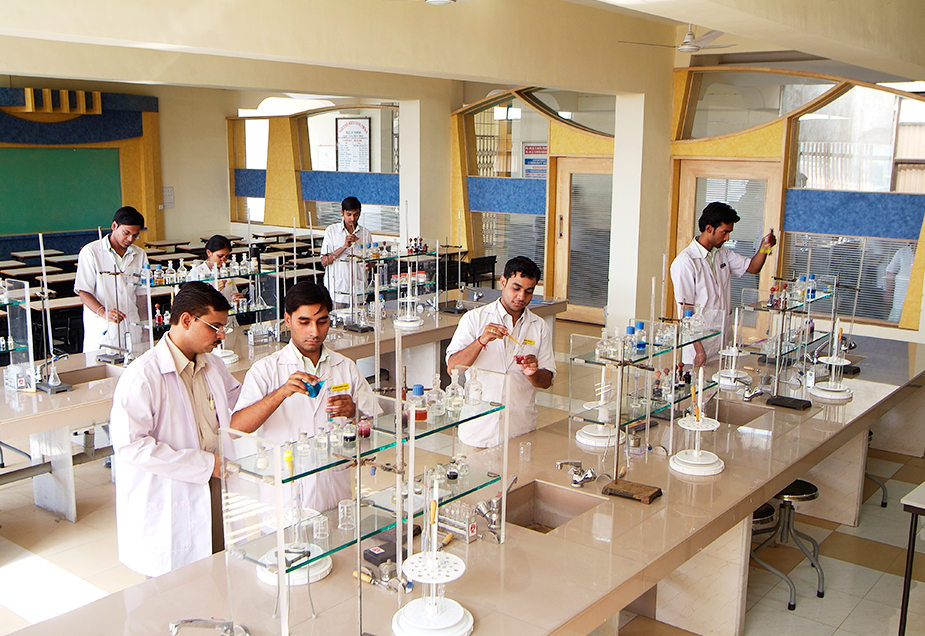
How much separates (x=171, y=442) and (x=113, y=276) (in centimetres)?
285

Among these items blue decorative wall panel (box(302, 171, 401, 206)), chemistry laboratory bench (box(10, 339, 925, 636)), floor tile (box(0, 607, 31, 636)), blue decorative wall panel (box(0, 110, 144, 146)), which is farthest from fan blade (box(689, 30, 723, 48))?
blue decorative wall panel (box(0, 110, 144, 146))

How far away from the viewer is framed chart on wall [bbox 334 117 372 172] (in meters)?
11.3

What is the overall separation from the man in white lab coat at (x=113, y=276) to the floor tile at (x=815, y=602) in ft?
12.7

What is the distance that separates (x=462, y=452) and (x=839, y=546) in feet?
7.22

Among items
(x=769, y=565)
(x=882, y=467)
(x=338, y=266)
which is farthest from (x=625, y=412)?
(x=338, y=266)

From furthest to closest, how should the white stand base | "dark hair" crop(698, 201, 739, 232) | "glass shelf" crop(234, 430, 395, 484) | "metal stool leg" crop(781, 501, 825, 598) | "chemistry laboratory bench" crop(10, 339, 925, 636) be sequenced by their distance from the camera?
"dark hair" crop(698, 201, 739, 232)
"metal stool leg" crop(781, 501, 825, 598)
the white stand base
"chemistry laboratory bench" crop(10, 339, 925, 636)
"glass shelf" crop(234, 430, 395, 484)

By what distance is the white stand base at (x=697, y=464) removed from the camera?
11.1 feet

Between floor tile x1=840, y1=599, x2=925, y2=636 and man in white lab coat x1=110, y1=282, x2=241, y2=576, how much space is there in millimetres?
2777

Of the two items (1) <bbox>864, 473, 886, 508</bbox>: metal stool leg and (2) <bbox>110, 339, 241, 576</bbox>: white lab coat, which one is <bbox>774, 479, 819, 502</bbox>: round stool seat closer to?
(1) <bbox>864, 473, 886, 508</bbox>: metal stool leg

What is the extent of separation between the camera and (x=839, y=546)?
4461 millimetres

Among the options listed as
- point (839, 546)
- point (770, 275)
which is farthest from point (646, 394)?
point (770, 275)

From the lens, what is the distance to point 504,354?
3797 mm

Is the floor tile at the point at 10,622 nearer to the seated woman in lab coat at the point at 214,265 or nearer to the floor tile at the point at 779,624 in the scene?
the seated woman in lab coat at the point at 214,265

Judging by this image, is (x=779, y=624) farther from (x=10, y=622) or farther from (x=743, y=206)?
(x=743, y=206)
